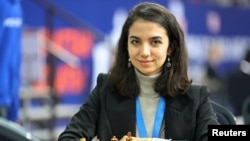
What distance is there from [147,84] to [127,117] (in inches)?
7.5

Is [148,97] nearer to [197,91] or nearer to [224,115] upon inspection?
[197,91]

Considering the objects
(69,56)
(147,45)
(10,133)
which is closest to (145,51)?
(147,45)

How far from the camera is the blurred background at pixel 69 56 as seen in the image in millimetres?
7793

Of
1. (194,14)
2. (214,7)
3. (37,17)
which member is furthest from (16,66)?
(214,7)

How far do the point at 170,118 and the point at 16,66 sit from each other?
83.0 inches

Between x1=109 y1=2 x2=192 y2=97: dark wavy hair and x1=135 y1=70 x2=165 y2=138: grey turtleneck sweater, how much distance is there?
0.02m

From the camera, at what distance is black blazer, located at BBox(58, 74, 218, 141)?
9.23 feet

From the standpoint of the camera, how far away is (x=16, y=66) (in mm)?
4625

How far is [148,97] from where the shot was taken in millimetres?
2893

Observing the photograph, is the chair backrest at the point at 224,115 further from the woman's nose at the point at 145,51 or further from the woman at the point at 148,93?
the woman's nose at the point at 145,51

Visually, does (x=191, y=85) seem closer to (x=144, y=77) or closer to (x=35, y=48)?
(x=144, y=77)

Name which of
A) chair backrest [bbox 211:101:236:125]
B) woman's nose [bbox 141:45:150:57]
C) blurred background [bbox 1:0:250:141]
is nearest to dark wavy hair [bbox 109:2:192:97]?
woman's nose [bbox 141:45:150:57]

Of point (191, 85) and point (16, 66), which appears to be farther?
point (16, 66)

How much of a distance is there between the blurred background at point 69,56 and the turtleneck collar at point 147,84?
4313 mm
